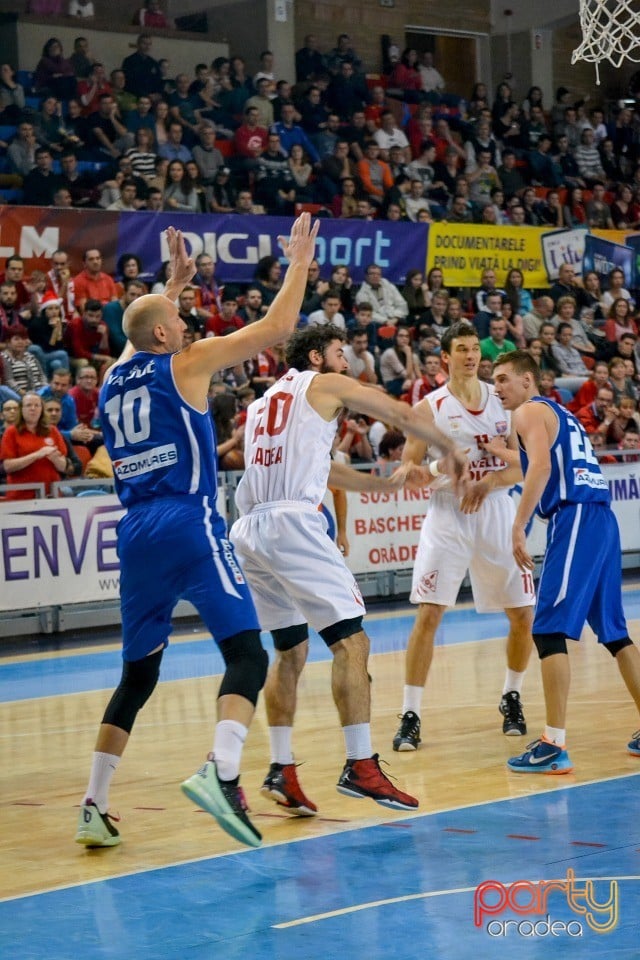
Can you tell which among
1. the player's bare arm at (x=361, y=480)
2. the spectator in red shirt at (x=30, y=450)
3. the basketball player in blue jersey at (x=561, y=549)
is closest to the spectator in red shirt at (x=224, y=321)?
the spectator in red shirt at (x=30, y=450)

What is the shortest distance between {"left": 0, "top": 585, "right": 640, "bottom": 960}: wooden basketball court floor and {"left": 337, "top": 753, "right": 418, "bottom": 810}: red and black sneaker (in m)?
0.13

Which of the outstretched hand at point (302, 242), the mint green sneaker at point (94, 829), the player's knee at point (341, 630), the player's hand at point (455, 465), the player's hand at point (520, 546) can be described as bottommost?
the mint green sneaker at point (94, 829)

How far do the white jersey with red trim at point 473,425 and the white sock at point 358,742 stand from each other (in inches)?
108

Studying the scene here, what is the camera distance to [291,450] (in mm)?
6605

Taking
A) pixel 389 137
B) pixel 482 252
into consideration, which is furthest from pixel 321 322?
pixel 389 137

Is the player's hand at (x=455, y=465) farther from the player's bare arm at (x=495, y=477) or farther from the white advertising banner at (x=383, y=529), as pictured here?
the white advertising banner at (x=383, y=529)

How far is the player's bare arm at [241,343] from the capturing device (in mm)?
5559

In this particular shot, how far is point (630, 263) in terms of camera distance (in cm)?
2327

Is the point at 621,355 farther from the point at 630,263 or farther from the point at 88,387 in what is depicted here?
the point at 88,387

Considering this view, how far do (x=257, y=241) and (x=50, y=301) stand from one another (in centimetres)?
381

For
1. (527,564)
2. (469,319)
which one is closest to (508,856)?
(527,564)

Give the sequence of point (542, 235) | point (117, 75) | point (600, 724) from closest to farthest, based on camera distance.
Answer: point (600, 724) → point (117, 75) → point (542, 235)

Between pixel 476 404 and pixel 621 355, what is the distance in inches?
498

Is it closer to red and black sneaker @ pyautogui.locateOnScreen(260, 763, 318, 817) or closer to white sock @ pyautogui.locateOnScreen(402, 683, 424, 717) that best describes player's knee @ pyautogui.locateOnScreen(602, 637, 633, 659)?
white sock @ pyautogui.locateOnScreen(402, 683, 424, 717)
